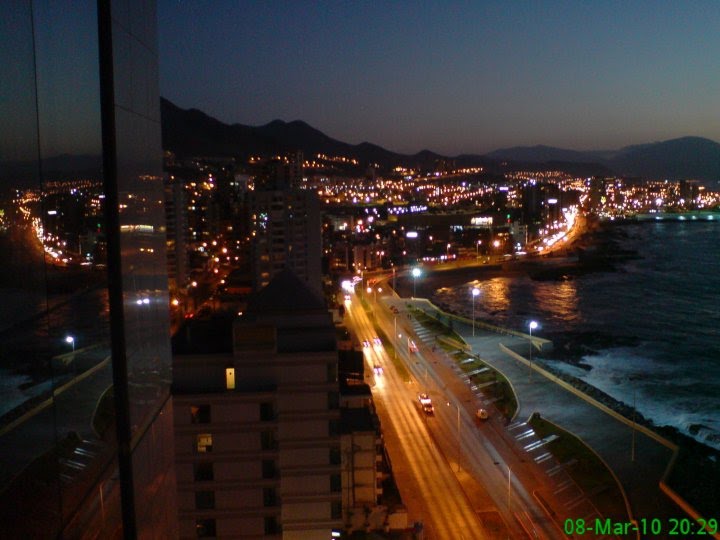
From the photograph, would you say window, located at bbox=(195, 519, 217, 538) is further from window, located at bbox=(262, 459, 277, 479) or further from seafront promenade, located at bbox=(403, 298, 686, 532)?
seafront promenade, located at bbox=(403, 298, 686, 532)

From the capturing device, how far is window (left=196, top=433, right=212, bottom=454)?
280 cm

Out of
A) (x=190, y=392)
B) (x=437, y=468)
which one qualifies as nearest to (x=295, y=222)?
(x=437, y=468)

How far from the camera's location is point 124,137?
61 centimetres

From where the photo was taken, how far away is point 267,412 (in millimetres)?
2861

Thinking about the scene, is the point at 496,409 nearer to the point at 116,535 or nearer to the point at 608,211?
the point at 116,535

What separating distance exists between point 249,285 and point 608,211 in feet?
151

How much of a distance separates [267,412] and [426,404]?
3.47m

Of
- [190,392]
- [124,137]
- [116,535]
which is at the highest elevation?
[124,137]

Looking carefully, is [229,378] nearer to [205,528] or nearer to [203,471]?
[203,471]

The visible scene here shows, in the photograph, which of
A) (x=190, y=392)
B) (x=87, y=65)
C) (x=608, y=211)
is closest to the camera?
(x=87, y=65)

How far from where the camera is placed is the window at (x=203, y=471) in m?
2.77

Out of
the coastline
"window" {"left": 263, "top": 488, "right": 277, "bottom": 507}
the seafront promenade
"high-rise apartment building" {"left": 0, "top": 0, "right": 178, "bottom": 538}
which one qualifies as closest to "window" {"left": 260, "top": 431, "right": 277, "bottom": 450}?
"window" {"left": 263, "top": 488, "right": 277, "bottom": 507}

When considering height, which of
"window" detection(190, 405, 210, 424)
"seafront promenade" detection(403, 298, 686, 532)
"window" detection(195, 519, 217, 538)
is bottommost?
"seafront promenade" detection(403, 298, 686, 532)

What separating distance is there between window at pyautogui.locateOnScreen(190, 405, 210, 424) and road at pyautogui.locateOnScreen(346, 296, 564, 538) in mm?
1755
